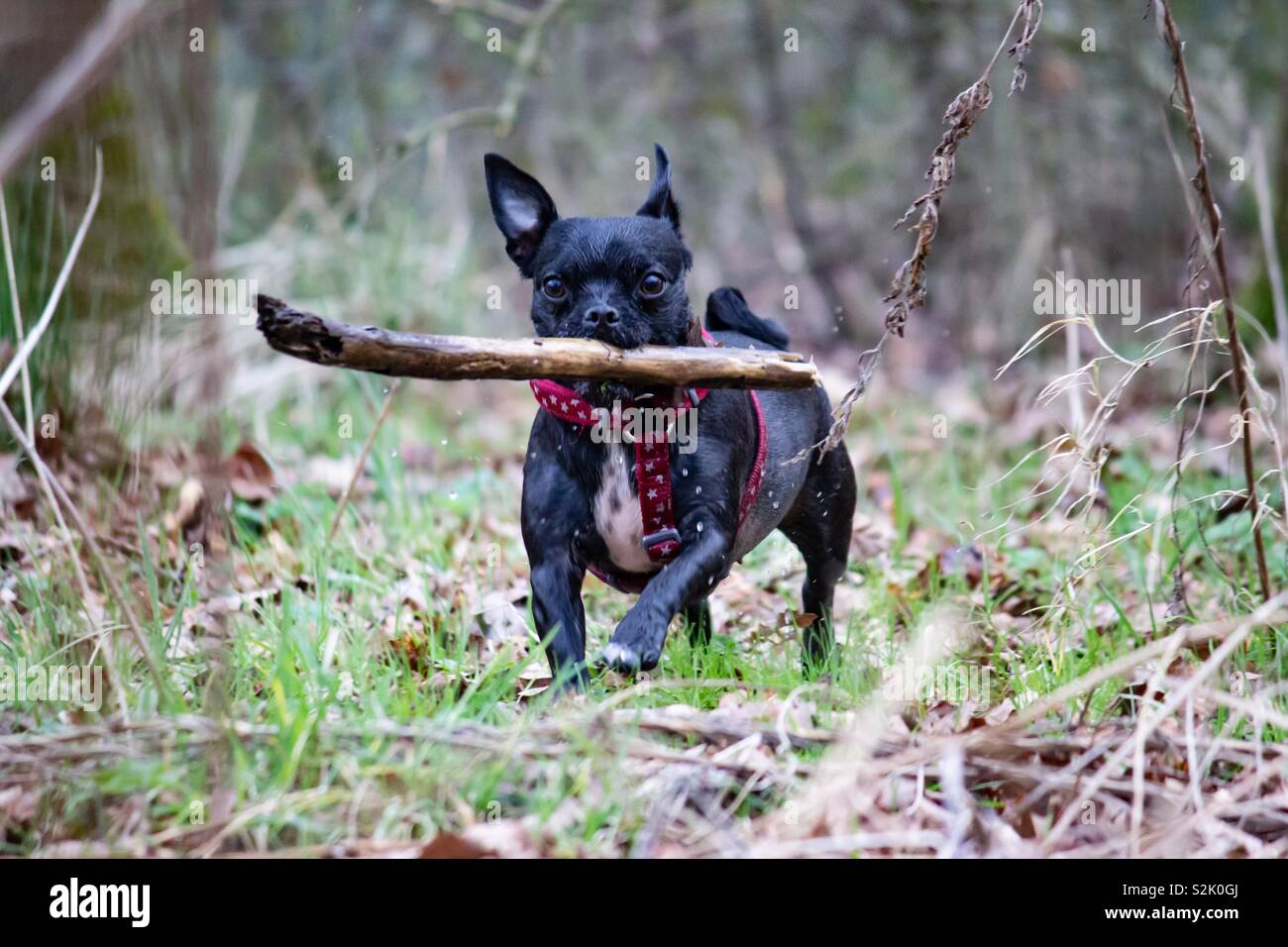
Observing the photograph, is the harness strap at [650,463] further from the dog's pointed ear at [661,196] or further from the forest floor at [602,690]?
the dog's pointed ear at [661,196]

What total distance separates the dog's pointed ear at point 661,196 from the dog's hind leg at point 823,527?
103 centimetres

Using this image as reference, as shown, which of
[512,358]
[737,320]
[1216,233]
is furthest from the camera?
[737,320]

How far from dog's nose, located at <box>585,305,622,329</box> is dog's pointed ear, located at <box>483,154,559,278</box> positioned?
0.54 m

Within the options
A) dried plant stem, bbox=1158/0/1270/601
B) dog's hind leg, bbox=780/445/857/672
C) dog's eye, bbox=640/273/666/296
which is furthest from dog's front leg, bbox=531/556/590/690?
dried plant stem, bbox=1158/0/1270/601

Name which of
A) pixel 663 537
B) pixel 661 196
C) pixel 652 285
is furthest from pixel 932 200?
pixel 663 537

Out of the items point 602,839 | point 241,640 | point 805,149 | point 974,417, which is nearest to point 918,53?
point 805,149

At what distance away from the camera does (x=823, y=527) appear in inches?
178

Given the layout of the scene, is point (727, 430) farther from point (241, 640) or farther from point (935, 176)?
point (241, 640)

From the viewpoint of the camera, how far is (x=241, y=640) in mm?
3699

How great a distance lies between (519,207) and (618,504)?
3.13 ft

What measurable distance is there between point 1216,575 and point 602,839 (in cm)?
288

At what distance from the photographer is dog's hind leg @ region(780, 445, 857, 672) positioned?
14.6ft

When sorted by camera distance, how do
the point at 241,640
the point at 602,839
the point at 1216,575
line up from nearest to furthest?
1. the point at 602,839
2. the point at 241,640
3. the point at 1216,575

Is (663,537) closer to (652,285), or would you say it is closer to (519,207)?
(652,285)
